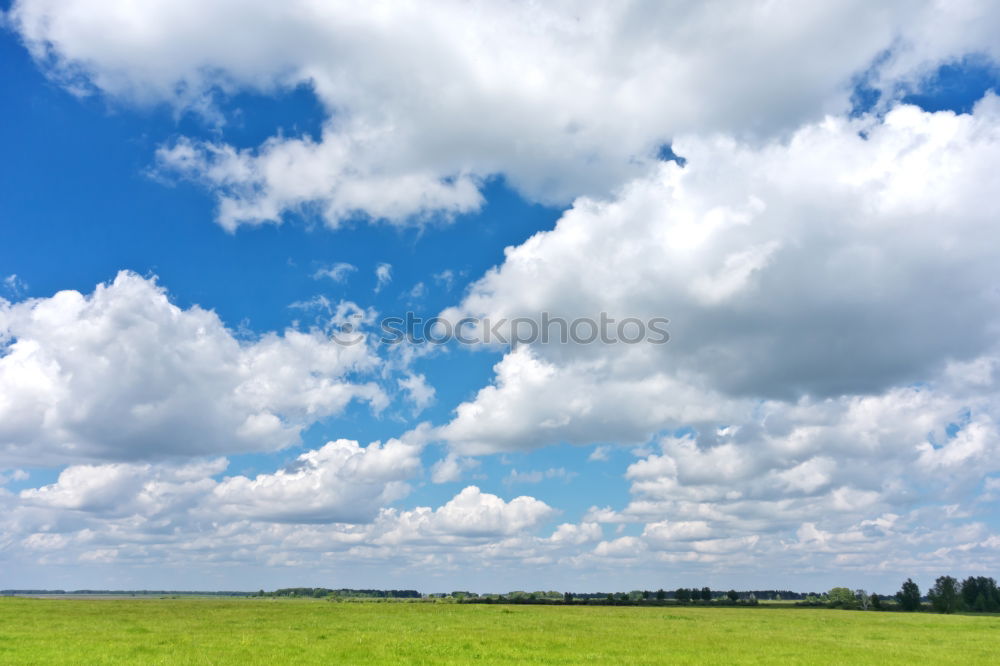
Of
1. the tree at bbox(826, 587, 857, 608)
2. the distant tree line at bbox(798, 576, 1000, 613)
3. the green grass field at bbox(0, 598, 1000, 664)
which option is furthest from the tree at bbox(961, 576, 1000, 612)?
the green grass field at bbox(0, 598, 1000, 664)

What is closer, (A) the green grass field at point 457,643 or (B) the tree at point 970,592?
(A) the green grass field at point 457,643

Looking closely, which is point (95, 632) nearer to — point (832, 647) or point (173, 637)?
point (173, 637)

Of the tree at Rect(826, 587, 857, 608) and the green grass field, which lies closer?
the green grass field

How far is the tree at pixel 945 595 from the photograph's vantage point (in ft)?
540

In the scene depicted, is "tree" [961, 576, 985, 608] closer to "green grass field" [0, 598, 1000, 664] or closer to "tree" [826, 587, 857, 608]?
"tree" [826, 587, 857, 608]

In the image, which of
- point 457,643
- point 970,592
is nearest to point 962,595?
point 970,592

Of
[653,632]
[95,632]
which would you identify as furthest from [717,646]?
[95,632]

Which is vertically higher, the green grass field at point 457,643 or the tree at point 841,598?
the green grass field at point 457,643

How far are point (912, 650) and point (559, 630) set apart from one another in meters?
26.3

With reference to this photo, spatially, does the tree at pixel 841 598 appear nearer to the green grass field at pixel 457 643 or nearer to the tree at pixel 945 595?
the tree at pixel 945 595

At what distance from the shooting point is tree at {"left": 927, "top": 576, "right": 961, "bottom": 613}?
164625 mm

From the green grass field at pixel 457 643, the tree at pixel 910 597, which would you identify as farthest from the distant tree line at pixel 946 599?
the green grass field at pixel 457 643

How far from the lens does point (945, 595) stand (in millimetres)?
167375

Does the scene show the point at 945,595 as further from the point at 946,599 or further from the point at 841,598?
the point at 841,598
